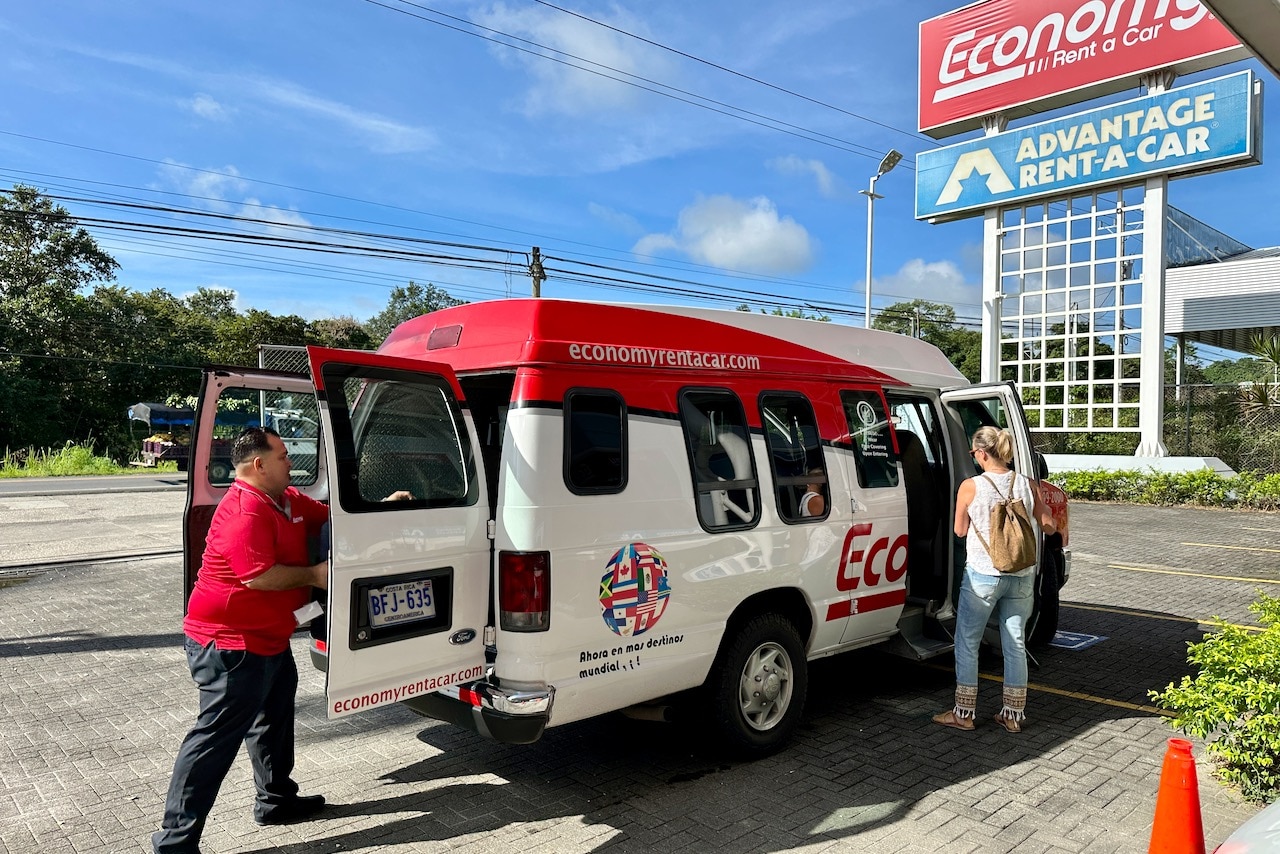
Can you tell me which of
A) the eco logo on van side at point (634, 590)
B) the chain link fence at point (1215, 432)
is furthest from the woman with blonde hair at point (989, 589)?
the chain link fence at point (1215, 432)

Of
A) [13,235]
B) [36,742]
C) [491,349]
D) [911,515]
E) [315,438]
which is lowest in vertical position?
[36,742]

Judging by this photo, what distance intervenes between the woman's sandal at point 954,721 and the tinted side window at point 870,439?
1454 mm

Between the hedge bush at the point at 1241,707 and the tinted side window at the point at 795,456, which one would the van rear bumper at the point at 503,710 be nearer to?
the tinted side window at the point at 795,456

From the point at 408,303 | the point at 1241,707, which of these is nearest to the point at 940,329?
the point at 408,303

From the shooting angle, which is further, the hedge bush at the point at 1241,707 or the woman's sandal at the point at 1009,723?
the woman's sandal at the point at 1009,723

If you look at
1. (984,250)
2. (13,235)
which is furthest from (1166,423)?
(13,235)

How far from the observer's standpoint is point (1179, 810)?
9.25 feet

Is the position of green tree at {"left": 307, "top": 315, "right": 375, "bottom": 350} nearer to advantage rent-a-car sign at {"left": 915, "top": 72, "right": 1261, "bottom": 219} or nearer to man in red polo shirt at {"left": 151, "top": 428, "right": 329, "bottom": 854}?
advantage rent-a-car sign at {"left": 915, "top": 72, "right": 1261, "bottom": 219}

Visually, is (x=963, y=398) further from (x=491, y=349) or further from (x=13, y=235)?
(x=13, y=235)

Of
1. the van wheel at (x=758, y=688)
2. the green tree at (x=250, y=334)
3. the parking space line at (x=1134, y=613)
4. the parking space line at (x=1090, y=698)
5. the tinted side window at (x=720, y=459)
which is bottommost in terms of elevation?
the parking space line at (x=1090, y=698)

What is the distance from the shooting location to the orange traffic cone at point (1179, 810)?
2.81m

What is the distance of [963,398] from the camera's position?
19.7 ft

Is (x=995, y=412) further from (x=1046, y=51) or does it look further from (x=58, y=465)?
(x=58, y=465)

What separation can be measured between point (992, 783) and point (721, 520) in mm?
1944
